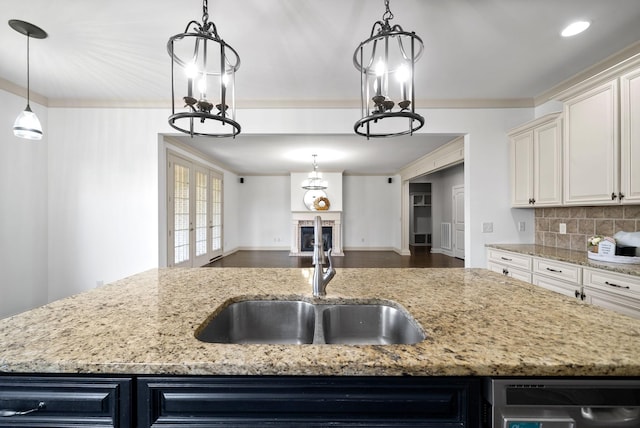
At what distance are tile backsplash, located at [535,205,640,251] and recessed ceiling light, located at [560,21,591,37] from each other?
61.7 inches

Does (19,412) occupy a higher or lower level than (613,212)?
lower

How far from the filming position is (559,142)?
2.72 meters

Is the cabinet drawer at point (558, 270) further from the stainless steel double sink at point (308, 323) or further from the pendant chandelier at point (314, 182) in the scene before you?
the pendant chandelier at point (314, 182)

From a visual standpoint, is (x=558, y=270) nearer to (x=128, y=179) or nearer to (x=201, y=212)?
(x=128, y=179)

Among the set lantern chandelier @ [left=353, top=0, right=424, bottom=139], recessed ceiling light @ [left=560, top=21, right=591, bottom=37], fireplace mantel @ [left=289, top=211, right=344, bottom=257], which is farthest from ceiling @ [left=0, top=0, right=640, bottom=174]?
fireplace mantel @ [left=289, top=211, right=344, bottom=257]

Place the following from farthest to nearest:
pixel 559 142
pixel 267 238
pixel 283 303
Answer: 1. pixel 267 238
2. pixel 559 142
3. pixel 283 303

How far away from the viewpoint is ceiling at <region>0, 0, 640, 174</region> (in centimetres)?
191

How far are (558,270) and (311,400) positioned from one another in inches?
107

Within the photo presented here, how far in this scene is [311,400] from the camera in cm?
73

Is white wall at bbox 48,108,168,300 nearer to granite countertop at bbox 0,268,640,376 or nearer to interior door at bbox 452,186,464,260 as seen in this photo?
granite countertop at bbox 0,268,640,376

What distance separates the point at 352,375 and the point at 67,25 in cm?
306

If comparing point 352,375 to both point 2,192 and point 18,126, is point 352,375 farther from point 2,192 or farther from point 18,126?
point 2,192

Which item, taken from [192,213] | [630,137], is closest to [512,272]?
[630,137]

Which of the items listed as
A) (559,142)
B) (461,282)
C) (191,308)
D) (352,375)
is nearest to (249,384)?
(352,375)
